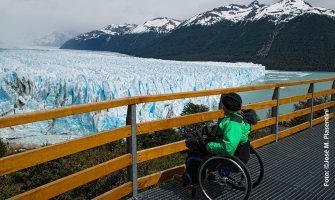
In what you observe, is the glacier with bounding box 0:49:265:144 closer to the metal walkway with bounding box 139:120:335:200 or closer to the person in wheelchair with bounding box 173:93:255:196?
the metal walkway with bounding box 139:120:335:200

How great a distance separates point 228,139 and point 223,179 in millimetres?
481

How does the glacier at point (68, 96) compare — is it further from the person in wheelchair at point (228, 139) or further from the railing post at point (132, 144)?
the person in wheelchair at point (228, 139)

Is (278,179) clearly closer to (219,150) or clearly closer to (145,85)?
(219,150)

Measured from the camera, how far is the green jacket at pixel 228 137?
113 inches

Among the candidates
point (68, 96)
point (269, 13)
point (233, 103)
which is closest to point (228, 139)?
point (233, 103)

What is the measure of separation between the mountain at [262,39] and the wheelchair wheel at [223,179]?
92.3m

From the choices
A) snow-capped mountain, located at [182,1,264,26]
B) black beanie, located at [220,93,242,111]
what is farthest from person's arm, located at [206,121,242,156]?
snow-capped mountain, located at [182,1,264,26]

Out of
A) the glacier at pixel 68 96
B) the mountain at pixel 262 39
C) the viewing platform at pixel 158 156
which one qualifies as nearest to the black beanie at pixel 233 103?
the viewing platform at pixel 158 156

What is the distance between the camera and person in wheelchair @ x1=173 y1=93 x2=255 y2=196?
2.87 metres

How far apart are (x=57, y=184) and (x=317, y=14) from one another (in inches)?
5886

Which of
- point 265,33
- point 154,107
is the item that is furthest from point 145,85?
point 265,33

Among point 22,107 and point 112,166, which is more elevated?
point 112,166

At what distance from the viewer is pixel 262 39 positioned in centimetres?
14000

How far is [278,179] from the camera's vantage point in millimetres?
3885
